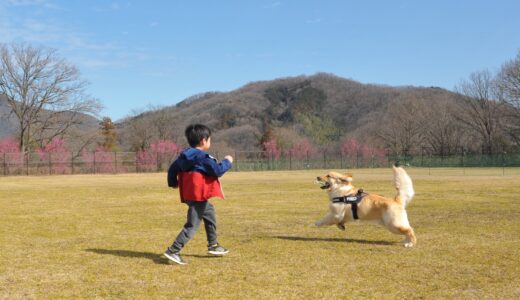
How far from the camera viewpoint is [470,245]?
615 centimetres

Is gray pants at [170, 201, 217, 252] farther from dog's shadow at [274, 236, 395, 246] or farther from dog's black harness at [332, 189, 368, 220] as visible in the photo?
dog's black harness at [332, 189, 368, 220]

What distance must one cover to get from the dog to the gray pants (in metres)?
2.03

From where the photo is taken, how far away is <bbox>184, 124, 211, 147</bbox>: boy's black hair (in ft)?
17.9

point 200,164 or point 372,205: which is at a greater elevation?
point 200,164

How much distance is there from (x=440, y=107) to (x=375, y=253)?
80.9 metres

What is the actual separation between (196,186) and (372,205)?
8.60ft

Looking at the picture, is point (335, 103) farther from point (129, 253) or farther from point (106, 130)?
point (129, 253)

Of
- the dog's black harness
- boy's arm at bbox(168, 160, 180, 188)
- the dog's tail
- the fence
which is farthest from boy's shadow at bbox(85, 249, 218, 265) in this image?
the fence

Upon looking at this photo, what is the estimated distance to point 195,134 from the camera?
545 centimetres

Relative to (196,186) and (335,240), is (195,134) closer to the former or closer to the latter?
(196,186)

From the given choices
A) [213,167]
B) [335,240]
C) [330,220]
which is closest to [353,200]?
[330,220]

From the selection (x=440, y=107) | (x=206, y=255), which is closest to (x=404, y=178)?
(x=206, y=255)

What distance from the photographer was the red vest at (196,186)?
5352mm

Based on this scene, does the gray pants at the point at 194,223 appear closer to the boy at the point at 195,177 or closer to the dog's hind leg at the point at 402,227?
the boy at the point at 195,177
